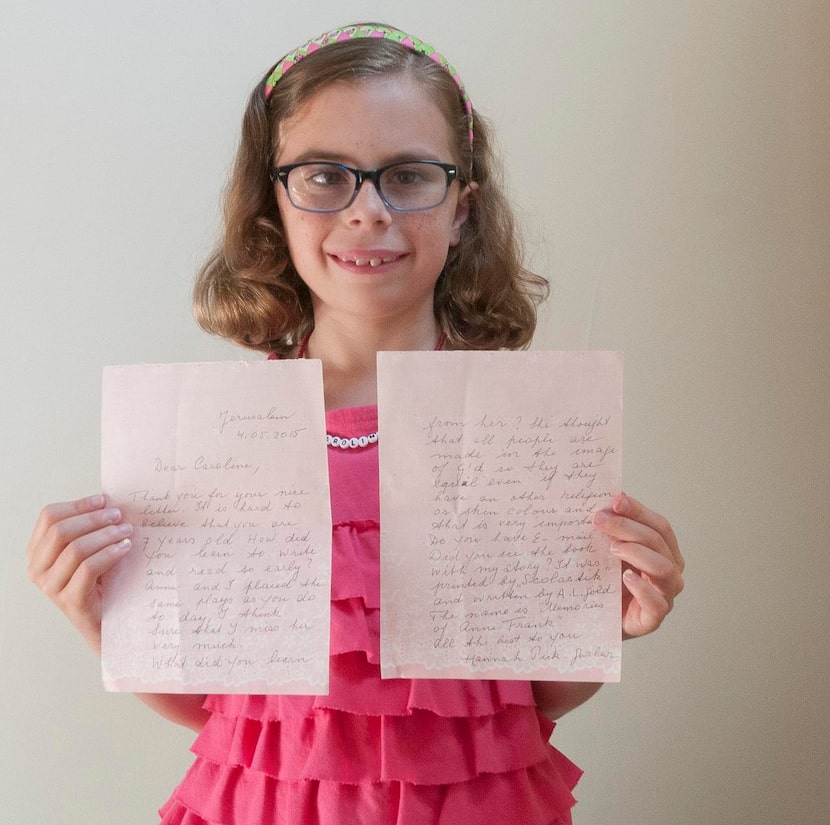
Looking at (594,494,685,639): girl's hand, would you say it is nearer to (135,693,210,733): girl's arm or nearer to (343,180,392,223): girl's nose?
(343,180,392,223): girl's nose

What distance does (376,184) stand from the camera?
0.84m

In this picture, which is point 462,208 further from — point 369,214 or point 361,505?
point 361,505

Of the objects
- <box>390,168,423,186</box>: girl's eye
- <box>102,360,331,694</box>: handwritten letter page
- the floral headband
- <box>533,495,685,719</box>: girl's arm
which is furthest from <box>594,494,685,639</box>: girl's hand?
the floral headband

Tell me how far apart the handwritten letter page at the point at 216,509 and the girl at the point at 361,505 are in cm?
4

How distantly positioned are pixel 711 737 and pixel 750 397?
0.43 meters

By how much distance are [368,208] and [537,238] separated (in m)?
0.42

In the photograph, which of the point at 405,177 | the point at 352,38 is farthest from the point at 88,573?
the point at 352,38

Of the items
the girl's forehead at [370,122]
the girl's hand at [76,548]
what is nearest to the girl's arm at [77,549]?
the girl's hand at [76,548]

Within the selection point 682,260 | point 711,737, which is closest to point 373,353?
point 682,260

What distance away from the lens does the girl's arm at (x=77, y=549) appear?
2.51 feet

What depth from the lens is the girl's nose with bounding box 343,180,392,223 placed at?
2.73 ft

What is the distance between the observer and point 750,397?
1.19 meters

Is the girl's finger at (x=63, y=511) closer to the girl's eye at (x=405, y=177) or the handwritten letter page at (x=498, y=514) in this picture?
the handwritten letter page at (x=498, y=514)

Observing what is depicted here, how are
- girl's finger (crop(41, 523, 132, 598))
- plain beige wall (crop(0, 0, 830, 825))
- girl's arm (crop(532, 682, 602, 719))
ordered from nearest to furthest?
girl's finger (crop(41, 523, 132, 598)) < girl's arm (crop(532, 682, 602, 719)) < plain beige wall (crop(0, 0, 830, 825))
